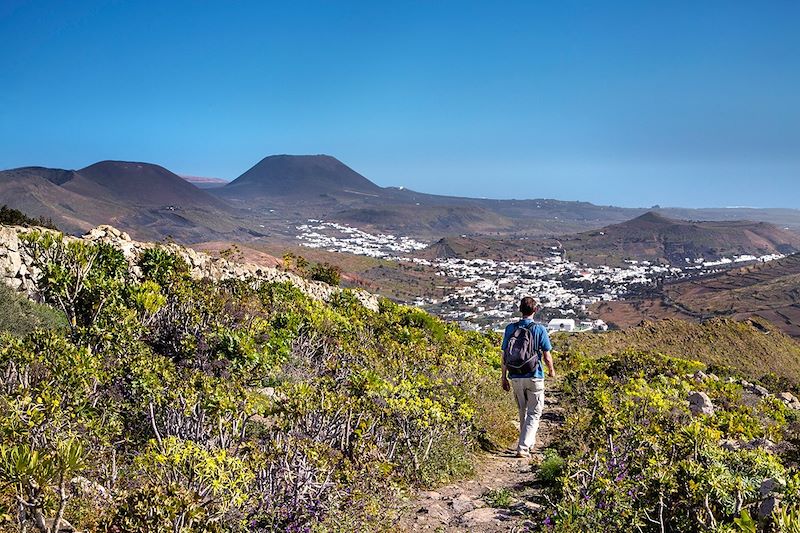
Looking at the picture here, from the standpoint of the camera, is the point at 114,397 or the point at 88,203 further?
the point at 88,203

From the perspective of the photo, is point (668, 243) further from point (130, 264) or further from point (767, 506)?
point (767, 506)

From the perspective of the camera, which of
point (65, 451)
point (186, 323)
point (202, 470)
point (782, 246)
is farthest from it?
point (782, 246)

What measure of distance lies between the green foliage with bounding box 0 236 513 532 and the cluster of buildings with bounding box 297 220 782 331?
140ft

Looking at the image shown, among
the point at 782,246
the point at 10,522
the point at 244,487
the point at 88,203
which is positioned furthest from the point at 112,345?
the point at 782,246

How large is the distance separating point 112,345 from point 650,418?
6619 mm

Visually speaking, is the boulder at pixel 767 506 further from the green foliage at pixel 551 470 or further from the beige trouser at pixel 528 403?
the beige trouser at pixel 528 403

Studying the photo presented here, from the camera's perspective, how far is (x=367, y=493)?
4664 mm

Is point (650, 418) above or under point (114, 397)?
under

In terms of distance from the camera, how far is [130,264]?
1509 cm

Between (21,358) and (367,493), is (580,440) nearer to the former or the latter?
(367,493)

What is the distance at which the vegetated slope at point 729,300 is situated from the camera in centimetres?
6322

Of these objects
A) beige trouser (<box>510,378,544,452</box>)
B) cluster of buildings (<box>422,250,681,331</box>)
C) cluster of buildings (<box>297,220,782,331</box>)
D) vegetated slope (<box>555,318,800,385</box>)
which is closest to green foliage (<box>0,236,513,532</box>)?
beige trouser (<box>510,378,544,452</box>)

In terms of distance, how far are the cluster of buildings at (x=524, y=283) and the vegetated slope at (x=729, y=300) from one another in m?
5.78

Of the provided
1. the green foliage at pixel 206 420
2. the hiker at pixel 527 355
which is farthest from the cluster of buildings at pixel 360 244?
the hiker at pixel 527 355
